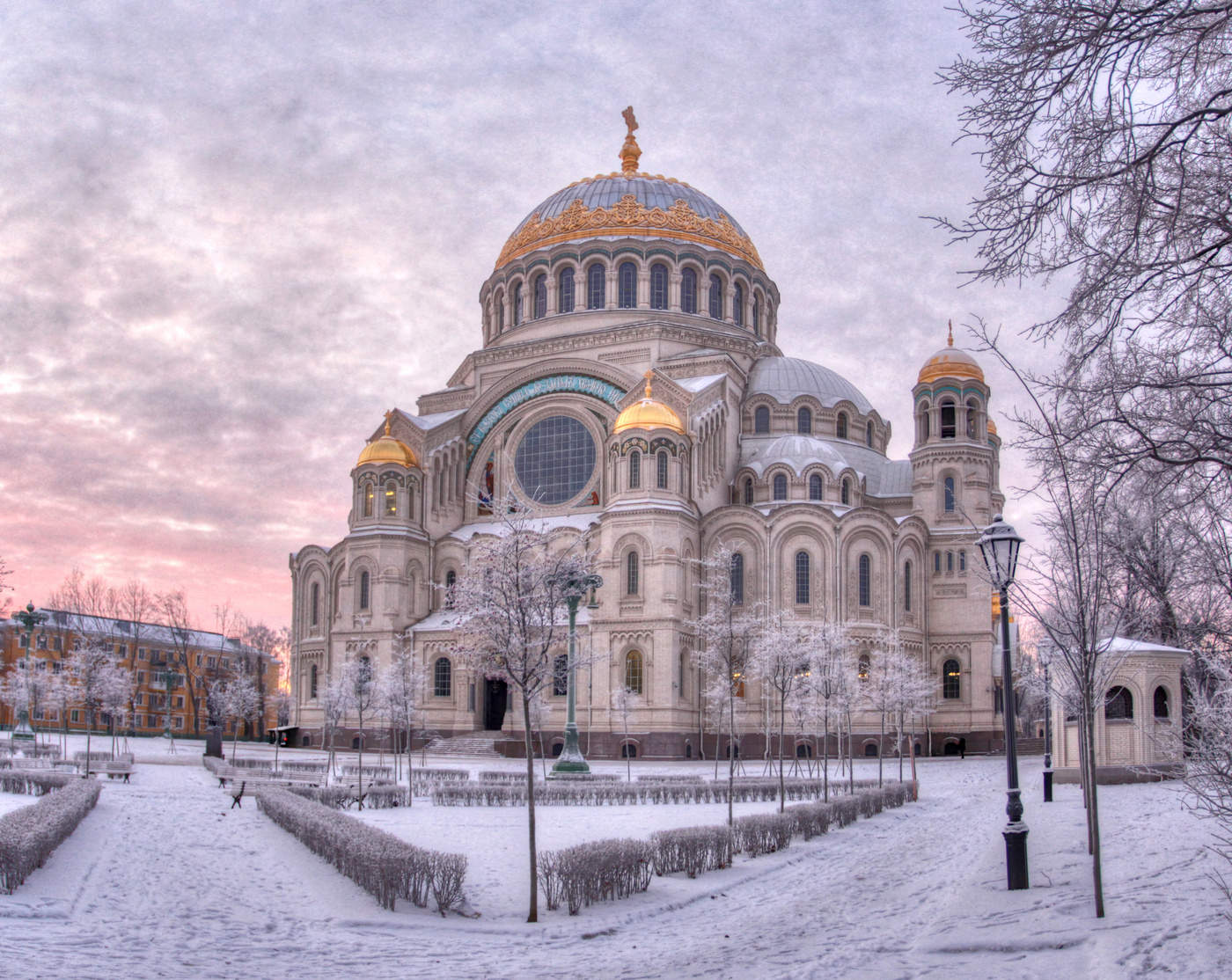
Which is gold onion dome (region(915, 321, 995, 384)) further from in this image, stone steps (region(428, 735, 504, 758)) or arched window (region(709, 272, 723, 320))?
stone steps (region(428, 735, 504, 758))

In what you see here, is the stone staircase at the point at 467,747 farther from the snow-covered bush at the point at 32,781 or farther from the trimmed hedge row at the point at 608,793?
the snow-covered bush at the point at 32,781

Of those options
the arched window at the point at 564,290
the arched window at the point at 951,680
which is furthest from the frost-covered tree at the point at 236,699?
the arched window at the point at 951,680

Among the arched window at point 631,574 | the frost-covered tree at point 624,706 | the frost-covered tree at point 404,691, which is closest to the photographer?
the frost-covered tree at point 404,691

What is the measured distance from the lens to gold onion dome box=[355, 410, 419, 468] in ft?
182

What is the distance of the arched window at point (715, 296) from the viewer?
60.8m

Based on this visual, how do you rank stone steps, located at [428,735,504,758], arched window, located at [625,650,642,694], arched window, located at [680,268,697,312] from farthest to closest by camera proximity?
1. arched window, located at [680,268,697,312]
2. stone steps, located at [428,735,504,758]
3. arched window, located at [625,650,642,694]

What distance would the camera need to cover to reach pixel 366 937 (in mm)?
11109

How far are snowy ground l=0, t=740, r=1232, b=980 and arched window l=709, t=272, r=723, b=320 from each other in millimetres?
44238

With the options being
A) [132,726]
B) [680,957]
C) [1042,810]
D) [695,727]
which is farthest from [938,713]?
[132,726]

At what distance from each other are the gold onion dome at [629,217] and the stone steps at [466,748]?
26082mm

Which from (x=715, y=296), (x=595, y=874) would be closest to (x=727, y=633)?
(x=595, y=874)

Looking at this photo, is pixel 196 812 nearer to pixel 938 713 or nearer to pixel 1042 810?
pixel 1042 810

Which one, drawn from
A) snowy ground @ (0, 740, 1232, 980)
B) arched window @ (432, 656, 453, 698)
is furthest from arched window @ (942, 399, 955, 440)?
snowy ground @ (0, 740, 1232, 980)

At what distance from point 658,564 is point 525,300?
20622 millimetres
